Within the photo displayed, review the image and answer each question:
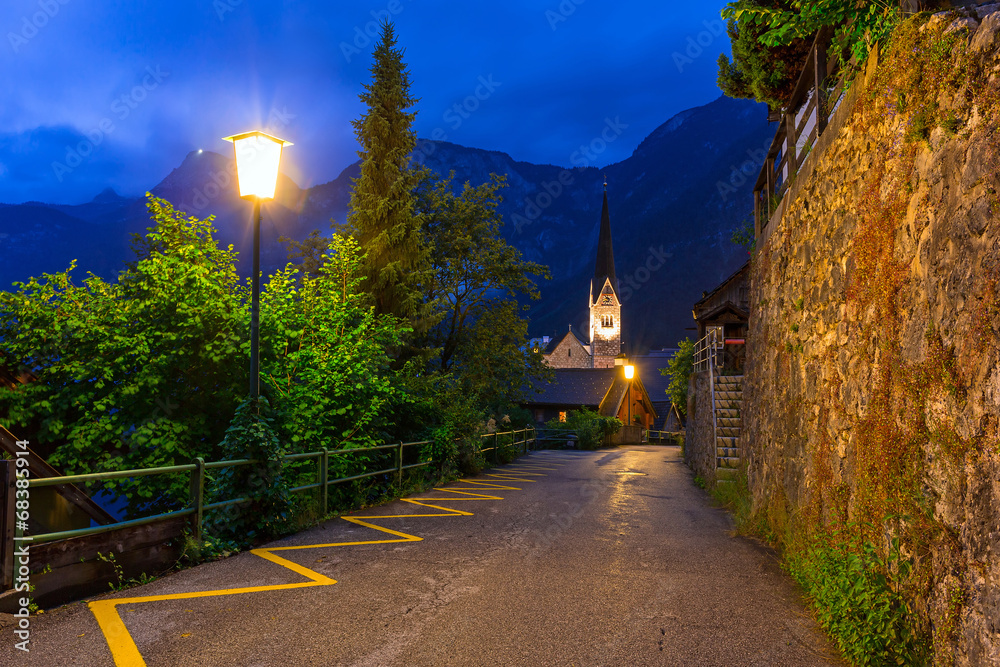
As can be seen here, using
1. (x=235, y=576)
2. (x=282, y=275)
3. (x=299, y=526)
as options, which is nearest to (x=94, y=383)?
(x=282, y=275)

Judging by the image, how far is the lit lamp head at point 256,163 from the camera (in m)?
7.72

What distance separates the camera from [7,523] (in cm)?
450

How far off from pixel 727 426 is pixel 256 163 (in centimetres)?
1263

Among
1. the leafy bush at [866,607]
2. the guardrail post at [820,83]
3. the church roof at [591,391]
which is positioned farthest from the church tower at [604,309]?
the leafy bush at [866,607]

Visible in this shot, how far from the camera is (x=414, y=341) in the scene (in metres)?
22.3

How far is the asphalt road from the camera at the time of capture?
4.08 metres

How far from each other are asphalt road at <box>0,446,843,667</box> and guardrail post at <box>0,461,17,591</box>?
1.44 feet

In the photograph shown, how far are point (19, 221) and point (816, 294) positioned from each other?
20073 cm

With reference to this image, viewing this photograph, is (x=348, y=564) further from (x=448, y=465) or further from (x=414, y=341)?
(x=414, y=341)

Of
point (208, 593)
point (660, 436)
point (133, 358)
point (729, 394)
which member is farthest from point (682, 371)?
point (208, 593)

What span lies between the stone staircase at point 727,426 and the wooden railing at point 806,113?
4.71 metres

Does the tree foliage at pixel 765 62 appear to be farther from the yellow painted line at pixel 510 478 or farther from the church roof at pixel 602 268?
the church roof at pixel 602 268

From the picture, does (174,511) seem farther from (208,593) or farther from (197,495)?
(208,593)

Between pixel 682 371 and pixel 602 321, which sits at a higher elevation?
pixel 602 321
